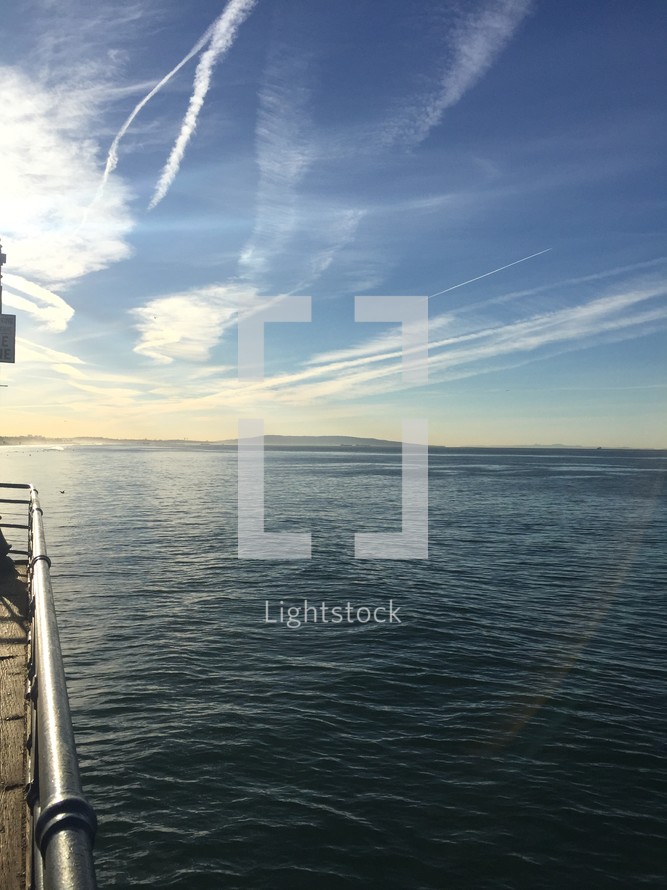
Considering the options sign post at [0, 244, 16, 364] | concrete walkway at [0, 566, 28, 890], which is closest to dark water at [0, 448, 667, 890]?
concrete walkway at [0, 566, 28, 890]

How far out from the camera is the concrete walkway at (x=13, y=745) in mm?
4508

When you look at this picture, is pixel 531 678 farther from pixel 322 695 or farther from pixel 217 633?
pixel 217 633

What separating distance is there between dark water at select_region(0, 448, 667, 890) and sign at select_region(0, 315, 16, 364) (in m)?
9.11

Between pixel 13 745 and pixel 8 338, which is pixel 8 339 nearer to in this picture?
pixel 8 338

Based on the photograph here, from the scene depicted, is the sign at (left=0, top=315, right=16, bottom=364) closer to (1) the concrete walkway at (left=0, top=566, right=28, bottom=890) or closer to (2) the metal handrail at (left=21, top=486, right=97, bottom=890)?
(1) the concrete walkway at (left=0, top=566, right=28, bottom=890)

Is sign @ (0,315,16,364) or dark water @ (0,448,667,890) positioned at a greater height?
sign @ (0,315,16,364)

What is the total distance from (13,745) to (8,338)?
36.3 ft

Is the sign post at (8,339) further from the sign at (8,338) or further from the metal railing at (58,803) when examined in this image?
Result: the metal railing at (58,803)

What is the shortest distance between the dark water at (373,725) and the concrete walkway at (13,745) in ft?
14.9

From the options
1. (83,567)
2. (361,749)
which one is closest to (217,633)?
(361,749)

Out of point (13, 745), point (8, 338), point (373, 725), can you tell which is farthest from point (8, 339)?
point (373, 725)

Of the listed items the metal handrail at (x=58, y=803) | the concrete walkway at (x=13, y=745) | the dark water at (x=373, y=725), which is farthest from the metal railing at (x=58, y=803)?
the dark water at (x=373, y=725)

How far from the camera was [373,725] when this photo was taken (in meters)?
15.3

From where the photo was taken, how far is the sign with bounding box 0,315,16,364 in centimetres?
1452
